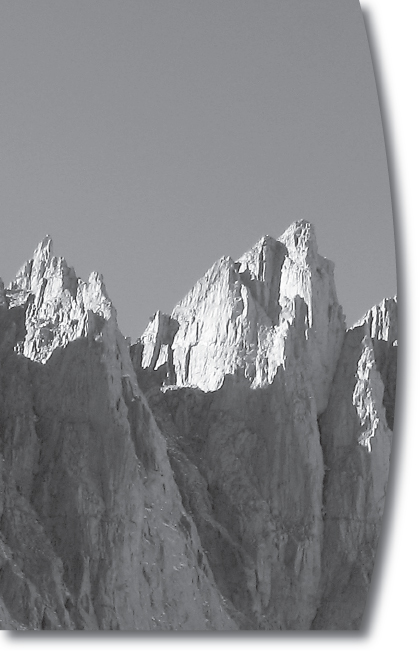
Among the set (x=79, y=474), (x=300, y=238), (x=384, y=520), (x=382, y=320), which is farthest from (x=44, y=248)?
(x=79, y=474)

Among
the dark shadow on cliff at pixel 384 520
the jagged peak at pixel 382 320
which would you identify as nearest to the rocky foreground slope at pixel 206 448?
the jagged peak at pixel 382 320

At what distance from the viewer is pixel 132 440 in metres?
12.5

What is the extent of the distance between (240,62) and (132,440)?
575 cm

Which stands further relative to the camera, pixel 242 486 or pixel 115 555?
pixel 242 486

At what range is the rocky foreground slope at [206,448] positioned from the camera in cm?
1058

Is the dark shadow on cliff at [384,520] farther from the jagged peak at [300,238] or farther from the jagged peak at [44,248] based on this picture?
the jagged peak at [44,248]

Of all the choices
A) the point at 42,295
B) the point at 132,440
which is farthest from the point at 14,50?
the point at 132,440

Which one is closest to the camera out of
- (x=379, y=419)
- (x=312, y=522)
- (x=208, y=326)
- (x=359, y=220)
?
(x=359, y=220)

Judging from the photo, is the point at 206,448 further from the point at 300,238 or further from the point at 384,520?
the point at 384,520

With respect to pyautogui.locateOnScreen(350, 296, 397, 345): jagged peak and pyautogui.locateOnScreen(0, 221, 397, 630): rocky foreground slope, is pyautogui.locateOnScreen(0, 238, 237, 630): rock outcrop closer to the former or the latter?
pyautogui.locateOnScreen(0, 221, 397, 630): rocky foreground slope

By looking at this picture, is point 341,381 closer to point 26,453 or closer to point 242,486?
point 242,486

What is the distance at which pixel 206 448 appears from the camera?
14031 mm

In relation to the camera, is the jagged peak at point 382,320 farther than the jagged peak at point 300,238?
No

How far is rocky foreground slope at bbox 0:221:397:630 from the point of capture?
10.6m
